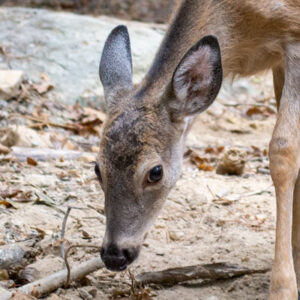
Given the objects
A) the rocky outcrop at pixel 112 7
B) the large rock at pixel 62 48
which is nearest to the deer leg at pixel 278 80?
the large rock at pixel 62 48

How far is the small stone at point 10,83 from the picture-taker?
10.1 metres

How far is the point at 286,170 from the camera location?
17.2 feet

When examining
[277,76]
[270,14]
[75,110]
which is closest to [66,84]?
[75,110]

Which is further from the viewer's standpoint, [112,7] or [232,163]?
[112,7]

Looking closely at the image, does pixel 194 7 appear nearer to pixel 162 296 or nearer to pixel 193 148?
pixel 162 296

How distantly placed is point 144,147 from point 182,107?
19.6 inches

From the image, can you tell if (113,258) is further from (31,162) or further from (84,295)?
(31,162)

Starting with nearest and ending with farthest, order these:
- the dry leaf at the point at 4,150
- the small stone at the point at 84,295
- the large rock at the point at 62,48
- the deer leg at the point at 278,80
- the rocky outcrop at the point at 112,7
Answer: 1. the small stone at the point at 84,295
2. the deer leg at the point at 278,80
3. the dry leaf at the point at 4,150
4. the large rock at the point at 62,48
5. the rocky outcrop at the point at 112,7

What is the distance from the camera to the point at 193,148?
995 cm

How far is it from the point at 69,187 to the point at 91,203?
1.54 ft

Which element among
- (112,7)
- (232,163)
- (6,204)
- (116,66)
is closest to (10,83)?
(232,163)

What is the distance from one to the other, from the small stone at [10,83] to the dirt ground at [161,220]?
20.0 inches

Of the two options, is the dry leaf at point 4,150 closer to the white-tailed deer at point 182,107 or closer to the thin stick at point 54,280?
the white-tailed deer at point 182,107

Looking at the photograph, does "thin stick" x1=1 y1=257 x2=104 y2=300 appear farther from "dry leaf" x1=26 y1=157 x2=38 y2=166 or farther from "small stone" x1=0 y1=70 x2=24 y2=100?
"small stone" x1=0 y1=70 x2=24 y2=100
